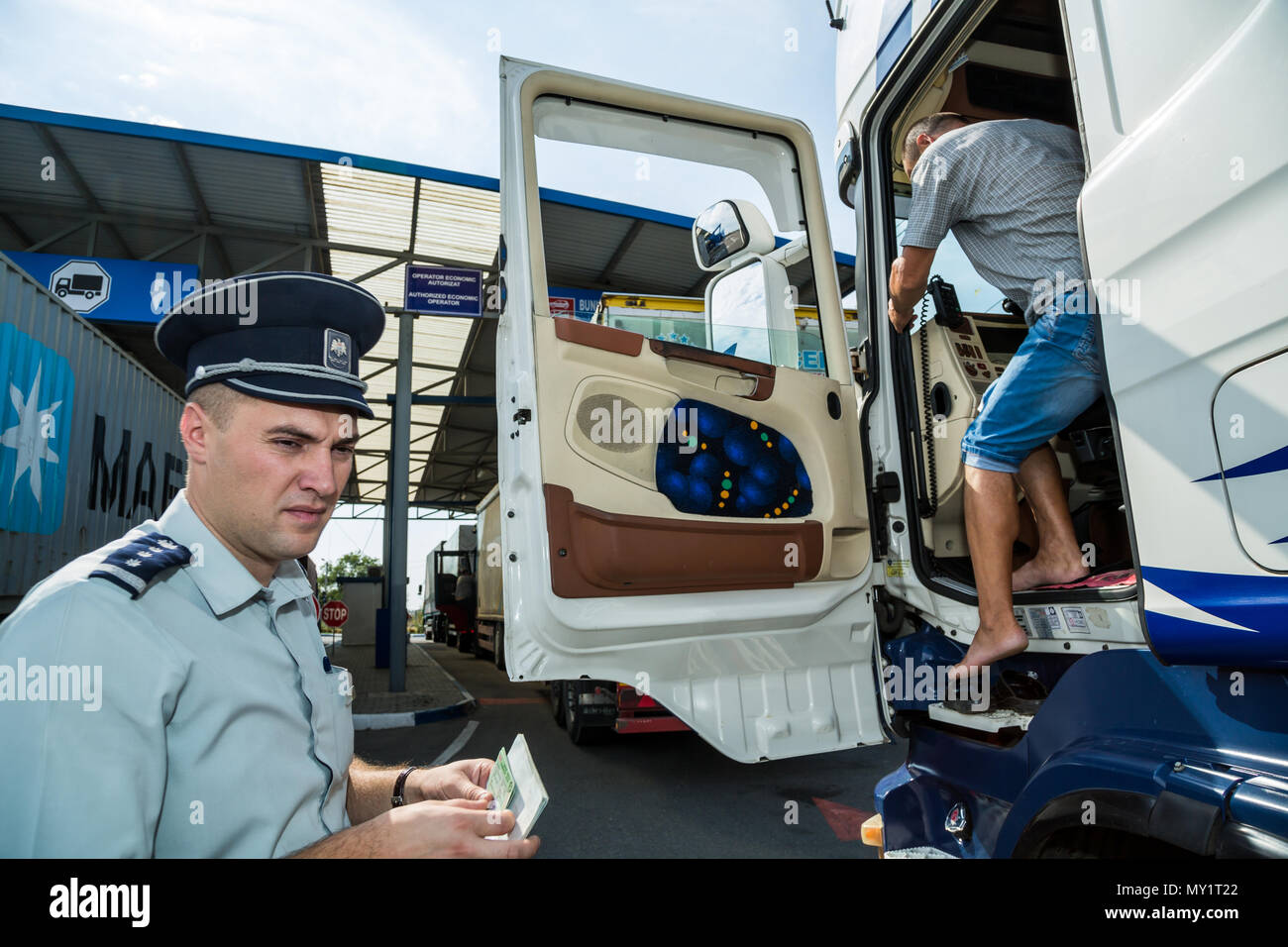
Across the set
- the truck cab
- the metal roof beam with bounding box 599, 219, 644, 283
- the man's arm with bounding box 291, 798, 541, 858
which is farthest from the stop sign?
the man's arm with bounding box 291, 798, 541, 858

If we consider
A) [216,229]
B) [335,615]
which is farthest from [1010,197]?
[335,615]

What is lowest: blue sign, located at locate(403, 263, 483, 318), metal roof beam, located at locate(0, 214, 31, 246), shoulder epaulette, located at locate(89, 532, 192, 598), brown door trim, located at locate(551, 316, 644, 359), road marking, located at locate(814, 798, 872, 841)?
road marking, located at locate(814, 798, 872, 841)

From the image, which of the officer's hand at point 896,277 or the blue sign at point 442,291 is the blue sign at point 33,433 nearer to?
the blue sign at point 442,291

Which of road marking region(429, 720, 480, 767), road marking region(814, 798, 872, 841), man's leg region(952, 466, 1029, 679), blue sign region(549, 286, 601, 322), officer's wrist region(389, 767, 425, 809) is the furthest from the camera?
blue sign region(549, 286, 601, 322)

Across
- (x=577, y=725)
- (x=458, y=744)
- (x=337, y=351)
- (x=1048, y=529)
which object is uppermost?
(x=337, y=351)

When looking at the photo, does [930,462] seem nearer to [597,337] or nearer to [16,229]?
[597,337]

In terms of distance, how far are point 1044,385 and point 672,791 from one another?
4192 millimetres

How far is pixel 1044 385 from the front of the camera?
6.52 ft

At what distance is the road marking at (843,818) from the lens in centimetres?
418

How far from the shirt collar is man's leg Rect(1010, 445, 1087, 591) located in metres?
2.15

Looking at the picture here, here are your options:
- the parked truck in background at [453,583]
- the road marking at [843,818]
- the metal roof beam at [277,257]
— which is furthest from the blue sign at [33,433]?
the parked truck in background at [453,583]

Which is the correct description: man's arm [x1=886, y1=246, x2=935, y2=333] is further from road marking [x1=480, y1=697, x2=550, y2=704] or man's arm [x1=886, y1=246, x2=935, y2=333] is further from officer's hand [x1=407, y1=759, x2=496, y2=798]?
road marking [x1=480, y1=697, x2=550, y2=704]

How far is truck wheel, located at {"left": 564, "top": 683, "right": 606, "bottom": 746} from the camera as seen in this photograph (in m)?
6.51
